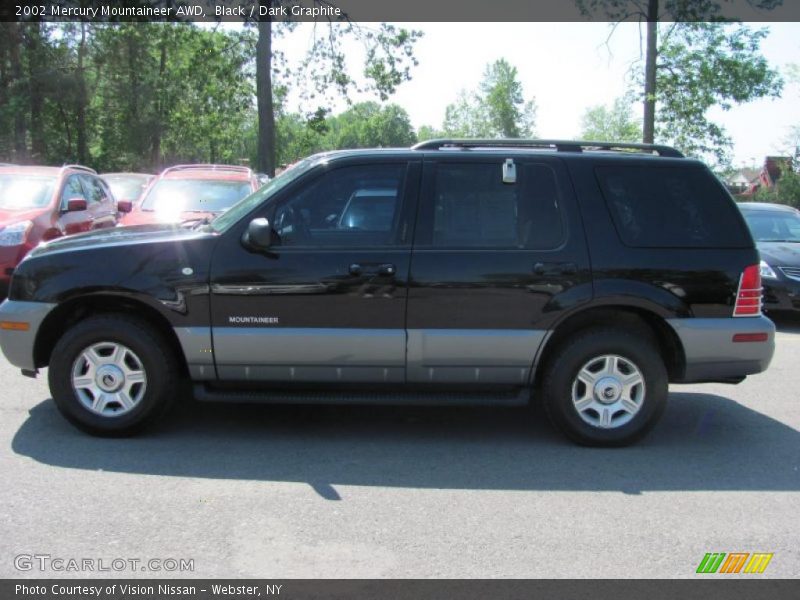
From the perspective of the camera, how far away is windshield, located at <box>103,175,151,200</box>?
19750 millimetres

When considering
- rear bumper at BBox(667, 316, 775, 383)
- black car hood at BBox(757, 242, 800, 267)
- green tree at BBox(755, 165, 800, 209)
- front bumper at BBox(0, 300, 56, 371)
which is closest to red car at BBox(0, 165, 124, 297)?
front bumper at BBox(0, 300, 56, 371)

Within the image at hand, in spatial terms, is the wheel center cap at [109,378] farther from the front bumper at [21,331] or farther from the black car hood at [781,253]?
the black car hood at [781,253]

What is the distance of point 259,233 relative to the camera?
4.89m

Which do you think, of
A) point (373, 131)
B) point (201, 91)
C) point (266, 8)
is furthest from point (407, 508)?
point (373, 131)

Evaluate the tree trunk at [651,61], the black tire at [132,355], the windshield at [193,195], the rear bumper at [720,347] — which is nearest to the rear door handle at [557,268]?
the rear bumper at [720,347]

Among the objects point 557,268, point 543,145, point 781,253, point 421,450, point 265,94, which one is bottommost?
point 421,450

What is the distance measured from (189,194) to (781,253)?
26.0ft

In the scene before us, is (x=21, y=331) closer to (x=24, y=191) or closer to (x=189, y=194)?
(x=24, y=191)

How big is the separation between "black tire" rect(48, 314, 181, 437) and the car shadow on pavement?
5.1 inches

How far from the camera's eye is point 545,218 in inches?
203

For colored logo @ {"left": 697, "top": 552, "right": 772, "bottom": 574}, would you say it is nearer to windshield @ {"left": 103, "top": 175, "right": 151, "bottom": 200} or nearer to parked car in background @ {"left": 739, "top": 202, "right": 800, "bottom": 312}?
parked car in background @ {"left": 739, "top": 202, "right": 800, "bottom": 312}

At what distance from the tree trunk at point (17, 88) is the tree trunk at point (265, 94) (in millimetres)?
15542
